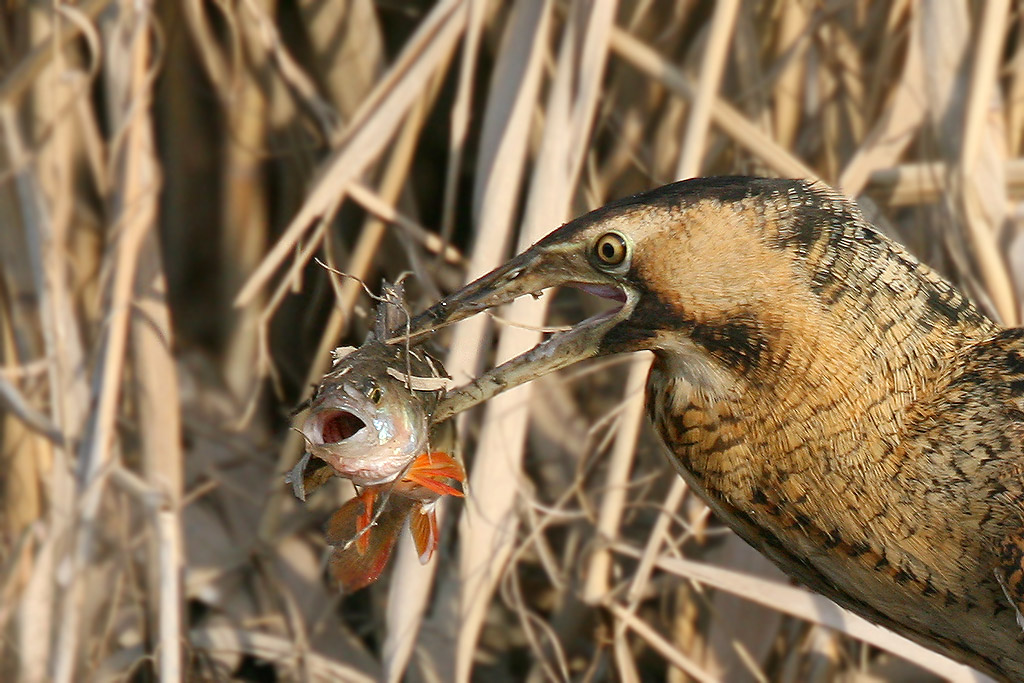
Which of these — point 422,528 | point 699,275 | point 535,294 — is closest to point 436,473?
point 422,528

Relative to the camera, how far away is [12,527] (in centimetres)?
301

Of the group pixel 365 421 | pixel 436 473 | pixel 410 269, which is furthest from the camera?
pixel 410 269

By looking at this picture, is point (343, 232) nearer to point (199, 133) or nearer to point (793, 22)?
point (199, 133)

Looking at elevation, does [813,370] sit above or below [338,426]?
above

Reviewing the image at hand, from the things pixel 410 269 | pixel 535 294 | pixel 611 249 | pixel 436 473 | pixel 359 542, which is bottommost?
pixel 410 269

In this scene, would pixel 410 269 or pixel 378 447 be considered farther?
pixel 410 269

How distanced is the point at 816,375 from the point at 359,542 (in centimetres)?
63

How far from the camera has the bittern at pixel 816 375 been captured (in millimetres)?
1747

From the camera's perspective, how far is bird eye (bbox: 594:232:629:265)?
1748 millimetres

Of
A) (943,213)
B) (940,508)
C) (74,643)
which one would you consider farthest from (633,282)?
(74,643)

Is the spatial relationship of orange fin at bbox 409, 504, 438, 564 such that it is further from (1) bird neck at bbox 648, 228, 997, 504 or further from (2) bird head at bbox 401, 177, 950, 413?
(1) bird neck at bbox 648, 228, 997, 504

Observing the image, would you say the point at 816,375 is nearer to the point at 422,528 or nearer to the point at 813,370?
the point at 813,370

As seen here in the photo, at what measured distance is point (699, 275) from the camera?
1.74 metres

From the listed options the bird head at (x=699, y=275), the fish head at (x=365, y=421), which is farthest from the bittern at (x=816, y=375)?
the fish head at (x=365, y=421)
